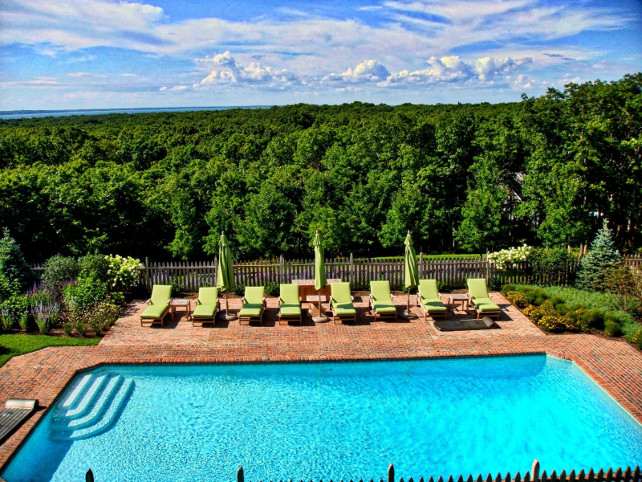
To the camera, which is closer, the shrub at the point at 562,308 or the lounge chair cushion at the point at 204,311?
the lounge chair cushion at the point at 204,311

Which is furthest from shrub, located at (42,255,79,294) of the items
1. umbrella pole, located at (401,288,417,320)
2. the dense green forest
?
umbrella pole, located at (401,288,417,320)

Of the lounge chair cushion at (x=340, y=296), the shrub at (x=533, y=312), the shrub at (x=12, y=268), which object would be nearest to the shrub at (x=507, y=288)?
the shrub at (x=533, y=312)

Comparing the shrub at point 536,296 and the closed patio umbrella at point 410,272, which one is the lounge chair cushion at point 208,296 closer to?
the closed patio umbrella at point 410,272

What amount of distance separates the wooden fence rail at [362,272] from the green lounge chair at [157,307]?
2.01 meters

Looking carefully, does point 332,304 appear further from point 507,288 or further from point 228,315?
point 507,288

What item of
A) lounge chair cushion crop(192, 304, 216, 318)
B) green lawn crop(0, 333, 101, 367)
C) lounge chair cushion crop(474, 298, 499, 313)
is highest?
lounge chair cushion crop(192, 304, 216, 318)

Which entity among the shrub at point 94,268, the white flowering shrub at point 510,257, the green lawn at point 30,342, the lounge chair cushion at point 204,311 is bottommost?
the green lawn at point 30,342

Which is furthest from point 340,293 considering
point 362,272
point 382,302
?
point 362,272

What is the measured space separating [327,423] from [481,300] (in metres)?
7.86

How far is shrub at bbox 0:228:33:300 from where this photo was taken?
56.2 ft

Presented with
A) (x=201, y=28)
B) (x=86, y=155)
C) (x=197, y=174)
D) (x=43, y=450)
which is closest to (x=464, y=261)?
(x=43, y=450)

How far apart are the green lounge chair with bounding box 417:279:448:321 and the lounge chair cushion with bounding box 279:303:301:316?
13.0 ft

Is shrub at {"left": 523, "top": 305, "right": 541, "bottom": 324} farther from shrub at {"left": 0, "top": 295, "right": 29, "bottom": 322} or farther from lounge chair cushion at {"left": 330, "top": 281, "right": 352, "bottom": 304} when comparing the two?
shrub at {"left": 0, "top": 295, "right": 29, "bottom": 322}

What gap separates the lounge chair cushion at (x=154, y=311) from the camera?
1588cm
